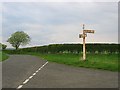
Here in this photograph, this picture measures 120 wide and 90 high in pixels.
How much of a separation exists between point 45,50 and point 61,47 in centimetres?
476

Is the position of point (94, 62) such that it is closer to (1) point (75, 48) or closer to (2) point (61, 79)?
(2) point (61, 79)

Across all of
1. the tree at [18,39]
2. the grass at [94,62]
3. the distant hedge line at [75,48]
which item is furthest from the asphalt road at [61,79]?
the tree at [18,39]

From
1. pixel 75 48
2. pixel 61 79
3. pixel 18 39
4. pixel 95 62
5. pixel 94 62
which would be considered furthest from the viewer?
pixel 18 39

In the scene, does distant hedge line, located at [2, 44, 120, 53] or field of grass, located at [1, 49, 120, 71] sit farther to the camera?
distant hedge line, located at [2, 44, 120, 53]

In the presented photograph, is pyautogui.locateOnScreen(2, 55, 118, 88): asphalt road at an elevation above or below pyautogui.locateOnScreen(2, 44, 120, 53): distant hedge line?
above

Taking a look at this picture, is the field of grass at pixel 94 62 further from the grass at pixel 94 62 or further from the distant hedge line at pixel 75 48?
the distant hedge line at pixel 75 48

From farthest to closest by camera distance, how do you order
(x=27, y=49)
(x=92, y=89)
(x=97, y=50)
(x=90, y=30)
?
(x=27, y=49) < (x=97, y=50) < (x=90, y=30) < (x=92, y=89)

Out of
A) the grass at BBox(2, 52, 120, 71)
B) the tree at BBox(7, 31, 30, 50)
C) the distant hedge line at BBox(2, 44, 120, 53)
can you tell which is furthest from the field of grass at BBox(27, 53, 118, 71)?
the tree at BBox(7, 31, 30, 50)

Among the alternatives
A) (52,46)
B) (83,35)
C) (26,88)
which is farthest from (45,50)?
(26,88)

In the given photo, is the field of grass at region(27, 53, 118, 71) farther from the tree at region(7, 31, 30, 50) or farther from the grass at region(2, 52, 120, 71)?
the tree at region(7, 31, 30, 50)

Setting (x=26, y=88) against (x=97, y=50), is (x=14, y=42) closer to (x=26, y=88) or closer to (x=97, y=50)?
(x=97, y=50)

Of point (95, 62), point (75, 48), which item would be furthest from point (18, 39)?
point (95, 62)

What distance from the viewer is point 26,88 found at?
1138 centimetres

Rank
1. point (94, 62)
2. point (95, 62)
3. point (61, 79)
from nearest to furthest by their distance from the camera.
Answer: point (61, 79) → point (94, 62) → point (95, 62)
